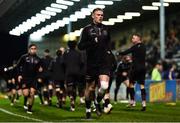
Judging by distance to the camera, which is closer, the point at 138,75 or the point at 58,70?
the point at 138,75

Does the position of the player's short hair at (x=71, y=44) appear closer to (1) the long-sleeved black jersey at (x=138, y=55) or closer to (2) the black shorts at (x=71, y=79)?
(2) the black shorts at (x=71, y=79)

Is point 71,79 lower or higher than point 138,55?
lower

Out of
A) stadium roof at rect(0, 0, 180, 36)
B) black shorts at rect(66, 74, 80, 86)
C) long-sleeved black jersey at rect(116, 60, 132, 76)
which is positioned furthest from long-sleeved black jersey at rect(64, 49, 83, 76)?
stadium roof at rect(0, 0, 180, 36)

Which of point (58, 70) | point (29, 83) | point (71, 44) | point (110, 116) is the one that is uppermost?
point (71, 44)

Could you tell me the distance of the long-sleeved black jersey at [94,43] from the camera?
1345 centimetres

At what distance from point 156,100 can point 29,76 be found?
10202mm

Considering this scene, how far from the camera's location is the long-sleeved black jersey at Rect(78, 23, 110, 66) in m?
13.4

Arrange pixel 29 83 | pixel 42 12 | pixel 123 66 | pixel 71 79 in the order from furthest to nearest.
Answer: pixel 42 12
pixel 123 66
pixel 71 79
pixel 29 83

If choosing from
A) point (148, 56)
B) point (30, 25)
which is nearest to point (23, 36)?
point (30, 25)

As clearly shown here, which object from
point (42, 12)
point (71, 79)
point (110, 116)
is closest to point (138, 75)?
point (71, 79)

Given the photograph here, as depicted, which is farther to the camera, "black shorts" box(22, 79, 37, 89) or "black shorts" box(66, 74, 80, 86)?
"black shorts" box(66, 74, 80, 86)

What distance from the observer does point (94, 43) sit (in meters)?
13.5

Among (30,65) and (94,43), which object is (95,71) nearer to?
(94,43)

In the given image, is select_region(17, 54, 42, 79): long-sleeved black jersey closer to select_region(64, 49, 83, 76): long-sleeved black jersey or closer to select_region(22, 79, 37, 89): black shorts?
select_region(22, 79, 37, 89): black shorts
